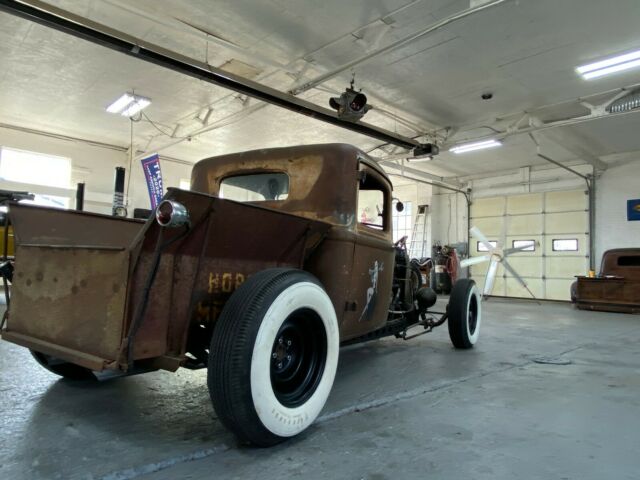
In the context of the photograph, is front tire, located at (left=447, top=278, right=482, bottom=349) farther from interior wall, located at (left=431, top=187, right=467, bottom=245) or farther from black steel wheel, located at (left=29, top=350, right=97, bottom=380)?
interior wall, located at (left=431, top=187, right=467, bottom=245)

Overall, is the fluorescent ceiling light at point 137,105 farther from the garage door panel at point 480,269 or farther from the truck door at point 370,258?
the garage door panel at point 480,269

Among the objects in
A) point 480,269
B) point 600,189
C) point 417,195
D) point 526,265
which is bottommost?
point 480,269

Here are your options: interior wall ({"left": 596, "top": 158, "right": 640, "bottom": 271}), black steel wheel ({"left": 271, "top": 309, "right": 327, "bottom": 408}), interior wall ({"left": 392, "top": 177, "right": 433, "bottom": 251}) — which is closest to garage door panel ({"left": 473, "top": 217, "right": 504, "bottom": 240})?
interior wall ({"left": 392, "top": 177, "right": 433, "bottom": 251})

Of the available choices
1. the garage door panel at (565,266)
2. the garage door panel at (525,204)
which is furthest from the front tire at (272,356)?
the garage door panel at (525,204)

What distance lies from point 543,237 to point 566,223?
0.83 meters

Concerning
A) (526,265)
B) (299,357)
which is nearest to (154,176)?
(299,357)

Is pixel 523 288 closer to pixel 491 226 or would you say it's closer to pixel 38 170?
pixel 491 226

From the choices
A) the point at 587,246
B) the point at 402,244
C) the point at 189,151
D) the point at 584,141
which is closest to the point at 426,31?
the point at 402,244

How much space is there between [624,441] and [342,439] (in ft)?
5.00

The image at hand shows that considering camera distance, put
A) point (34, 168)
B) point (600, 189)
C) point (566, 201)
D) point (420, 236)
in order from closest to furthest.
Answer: point (34, 168) → point (600, 189) → point (566, 201) → point (420, 236)

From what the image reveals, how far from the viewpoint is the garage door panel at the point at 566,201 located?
547 inches

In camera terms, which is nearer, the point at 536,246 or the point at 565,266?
the point at 565,266

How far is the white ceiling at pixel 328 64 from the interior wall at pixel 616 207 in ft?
4.31

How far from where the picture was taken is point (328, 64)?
769 cm
